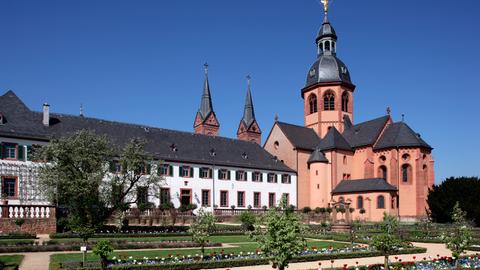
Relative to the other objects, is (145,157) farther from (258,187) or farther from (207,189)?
(258,187)

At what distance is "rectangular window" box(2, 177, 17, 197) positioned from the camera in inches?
1495

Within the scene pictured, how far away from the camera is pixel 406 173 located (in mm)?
56656

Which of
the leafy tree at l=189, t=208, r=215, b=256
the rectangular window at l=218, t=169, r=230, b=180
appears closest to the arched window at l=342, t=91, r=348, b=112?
the rectangular window at l=218, t=169, r=230, b=180

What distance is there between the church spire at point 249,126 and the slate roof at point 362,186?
30239 millimetres

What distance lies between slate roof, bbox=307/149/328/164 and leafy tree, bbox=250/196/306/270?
153ft

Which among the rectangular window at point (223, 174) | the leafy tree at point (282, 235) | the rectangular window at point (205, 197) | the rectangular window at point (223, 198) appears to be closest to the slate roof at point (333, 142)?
the rectangular window at point (223, 174)

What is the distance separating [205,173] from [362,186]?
1984 centimetres

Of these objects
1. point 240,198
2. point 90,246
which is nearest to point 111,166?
point 90,246

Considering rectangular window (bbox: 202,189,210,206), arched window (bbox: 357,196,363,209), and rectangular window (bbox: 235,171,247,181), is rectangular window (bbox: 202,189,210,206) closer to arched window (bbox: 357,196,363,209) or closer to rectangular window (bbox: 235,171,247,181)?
rectangular window (bbox: 235,171,247,181)

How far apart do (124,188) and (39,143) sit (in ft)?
33.8

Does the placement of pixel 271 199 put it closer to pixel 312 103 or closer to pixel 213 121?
pixel 312 103

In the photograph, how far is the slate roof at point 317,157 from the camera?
59.9m

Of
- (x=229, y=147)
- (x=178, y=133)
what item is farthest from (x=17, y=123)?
(x=229, y=147)

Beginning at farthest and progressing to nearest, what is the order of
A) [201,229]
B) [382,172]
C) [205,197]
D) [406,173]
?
[382,172]
[406,173]
[205,197]
[201,229]
